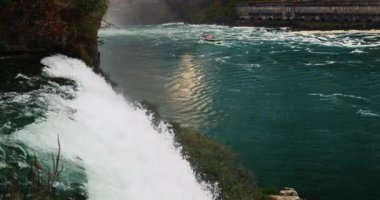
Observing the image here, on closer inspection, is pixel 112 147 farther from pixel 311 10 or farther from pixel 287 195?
pixel 311 10

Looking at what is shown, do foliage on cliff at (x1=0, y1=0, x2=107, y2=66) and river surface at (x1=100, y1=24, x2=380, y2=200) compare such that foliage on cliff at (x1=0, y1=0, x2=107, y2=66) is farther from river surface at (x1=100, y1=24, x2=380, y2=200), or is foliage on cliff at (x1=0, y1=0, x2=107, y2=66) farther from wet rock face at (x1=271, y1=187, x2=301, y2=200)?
wet rock face at (x1=271, y1=187, x2=301, y2=200)

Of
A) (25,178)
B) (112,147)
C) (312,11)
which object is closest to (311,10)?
(312,11)

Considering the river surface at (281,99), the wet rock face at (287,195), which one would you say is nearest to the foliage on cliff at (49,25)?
the river surface at (281,99)

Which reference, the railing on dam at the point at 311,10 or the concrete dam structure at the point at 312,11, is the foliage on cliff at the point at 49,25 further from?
the railing on dam at the point at 311,10

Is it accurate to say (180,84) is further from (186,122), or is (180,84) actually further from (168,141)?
(168,141)

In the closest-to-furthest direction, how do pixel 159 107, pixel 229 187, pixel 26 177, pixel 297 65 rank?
pixel 26 177, pixel 229 187, pixel 159 107, pixel 297 65

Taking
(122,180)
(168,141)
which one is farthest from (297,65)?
(122,180)

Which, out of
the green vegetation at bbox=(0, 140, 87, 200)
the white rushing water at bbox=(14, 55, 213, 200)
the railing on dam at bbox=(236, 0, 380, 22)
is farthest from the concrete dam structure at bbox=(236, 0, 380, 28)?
the green vegetation at bbox=(0, 140, 87, 200)
